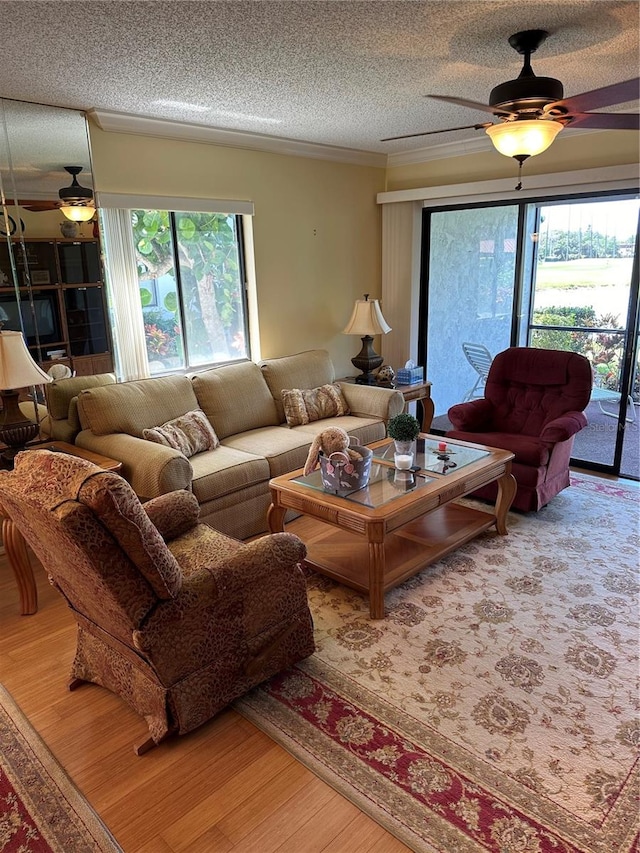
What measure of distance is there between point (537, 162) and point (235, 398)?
298 centimetres

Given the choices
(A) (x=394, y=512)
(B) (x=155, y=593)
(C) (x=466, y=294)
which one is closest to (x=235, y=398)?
(A) (x=394, y=512)

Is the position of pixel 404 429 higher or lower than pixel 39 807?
higher

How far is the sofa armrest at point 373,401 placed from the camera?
4.61 m

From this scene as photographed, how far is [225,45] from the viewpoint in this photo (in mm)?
2557

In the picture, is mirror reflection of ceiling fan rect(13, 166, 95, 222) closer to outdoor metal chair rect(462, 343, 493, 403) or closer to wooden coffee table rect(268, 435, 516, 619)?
wooden coffee table rect(268, 435, 516, 619)

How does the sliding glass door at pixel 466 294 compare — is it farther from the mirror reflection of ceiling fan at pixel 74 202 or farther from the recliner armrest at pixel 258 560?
the recliner armrest at pixel 258 560

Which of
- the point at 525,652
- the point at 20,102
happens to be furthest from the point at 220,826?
the point at 20,102

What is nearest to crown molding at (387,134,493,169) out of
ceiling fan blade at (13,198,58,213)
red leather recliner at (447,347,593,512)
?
red leather recliner at (447,347,593,512)

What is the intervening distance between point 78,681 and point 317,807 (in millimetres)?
1156

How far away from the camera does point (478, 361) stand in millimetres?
5570

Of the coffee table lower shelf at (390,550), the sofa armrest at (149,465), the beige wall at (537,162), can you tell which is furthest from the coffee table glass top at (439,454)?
the beige wall at (537,162)

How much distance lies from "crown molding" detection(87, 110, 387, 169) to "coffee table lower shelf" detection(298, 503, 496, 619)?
112 inches

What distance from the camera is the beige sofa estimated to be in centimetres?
335

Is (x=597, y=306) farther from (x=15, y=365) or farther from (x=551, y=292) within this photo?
(x=15, y=365)
